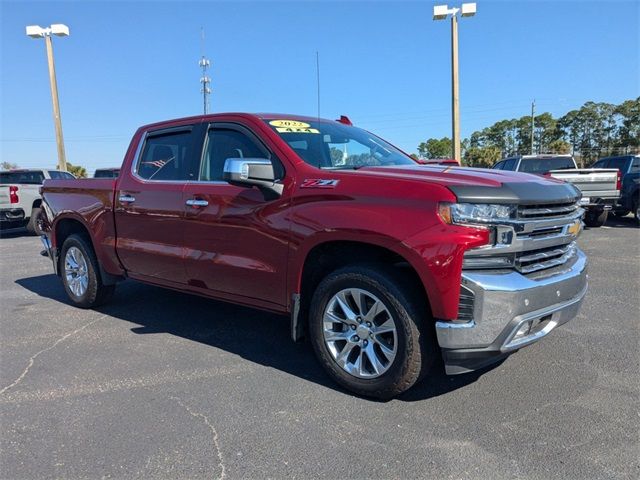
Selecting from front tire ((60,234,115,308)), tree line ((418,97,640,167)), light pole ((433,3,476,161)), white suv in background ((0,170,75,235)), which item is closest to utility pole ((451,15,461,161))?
light pole ((433,3,476,161))

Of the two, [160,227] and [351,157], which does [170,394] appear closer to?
[160,227]

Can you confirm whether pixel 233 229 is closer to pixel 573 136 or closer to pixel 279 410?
pixel 279 410

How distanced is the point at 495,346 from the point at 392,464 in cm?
91

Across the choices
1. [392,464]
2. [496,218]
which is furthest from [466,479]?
[496,218]

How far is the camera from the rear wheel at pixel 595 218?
40.6 ft

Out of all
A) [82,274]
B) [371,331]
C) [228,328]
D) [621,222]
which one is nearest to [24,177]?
[82,274]

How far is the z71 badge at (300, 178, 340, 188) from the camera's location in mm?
3400

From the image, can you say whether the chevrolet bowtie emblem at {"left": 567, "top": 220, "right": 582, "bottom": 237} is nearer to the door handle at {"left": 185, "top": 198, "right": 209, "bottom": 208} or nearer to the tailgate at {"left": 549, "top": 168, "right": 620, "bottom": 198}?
the door handle at {"left": 185, "top": 198, "right": 209, "bottom": 208}

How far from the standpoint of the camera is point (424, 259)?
2943 millimetres

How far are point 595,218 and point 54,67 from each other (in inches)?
849

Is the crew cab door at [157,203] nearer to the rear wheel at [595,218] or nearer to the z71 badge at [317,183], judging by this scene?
the z71 badge at [317,183]

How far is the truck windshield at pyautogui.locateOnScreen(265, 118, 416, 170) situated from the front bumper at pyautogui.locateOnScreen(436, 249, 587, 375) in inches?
57.9

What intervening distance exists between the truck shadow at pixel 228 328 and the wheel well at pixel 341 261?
61cm

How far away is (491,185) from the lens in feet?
9.91
